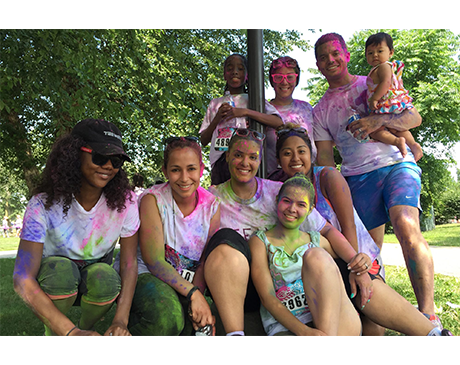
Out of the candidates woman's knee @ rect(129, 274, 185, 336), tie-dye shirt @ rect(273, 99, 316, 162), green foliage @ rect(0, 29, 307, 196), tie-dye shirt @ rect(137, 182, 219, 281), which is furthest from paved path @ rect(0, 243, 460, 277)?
woman's knee @ rect(129, 274, 185, 336)

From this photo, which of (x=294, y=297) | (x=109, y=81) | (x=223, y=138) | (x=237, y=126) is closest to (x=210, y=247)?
(x=294, y=297)

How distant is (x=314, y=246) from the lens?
2658 mm

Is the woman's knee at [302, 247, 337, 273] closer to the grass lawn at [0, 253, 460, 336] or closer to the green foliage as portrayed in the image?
the grass lawn at [0, 253, 460, 336]

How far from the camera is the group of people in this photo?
7.84 ft

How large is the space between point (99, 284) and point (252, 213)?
109 cm

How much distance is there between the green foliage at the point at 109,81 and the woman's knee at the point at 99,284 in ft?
4.52

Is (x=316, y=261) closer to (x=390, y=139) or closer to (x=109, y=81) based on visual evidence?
(x=390, y=139)

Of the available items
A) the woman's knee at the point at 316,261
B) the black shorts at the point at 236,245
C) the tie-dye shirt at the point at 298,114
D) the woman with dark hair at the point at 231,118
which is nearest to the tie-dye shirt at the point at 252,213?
the black shorts at the point at 236,245

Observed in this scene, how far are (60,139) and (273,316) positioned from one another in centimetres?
169

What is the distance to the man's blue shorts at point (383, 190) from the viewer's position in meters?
3.13

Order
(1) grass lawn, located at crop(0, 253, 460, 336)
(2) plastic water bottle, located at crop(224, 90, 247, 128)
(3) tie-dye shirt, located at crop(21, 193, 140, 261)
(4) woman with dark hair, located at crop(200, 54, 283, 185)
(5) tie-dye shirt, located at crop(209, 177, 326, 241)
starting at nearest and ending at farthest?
(3) tie-dye shirt, located at crop(21, 193, 140, 261) < (5) tie-dye shirt, located at crop(209, 177, 326, 241) < (4) woman with dark hair, located at crop(200, 54, 283, 185) < (2) plastic water bottle, located at crop(224, 90, 247, 128) < (1) grass lawn, located at crop(0, 253, 460, 336)

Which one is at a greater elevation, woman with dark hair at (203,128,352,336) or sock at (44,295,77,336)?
woman with dark hair at (203,128,352,336)

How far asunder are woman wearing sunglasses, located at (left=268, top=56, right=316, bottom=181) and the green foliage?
1.25 m

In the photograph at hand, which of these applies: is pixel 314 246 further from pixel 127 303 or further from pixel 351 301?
pixel 127 303
